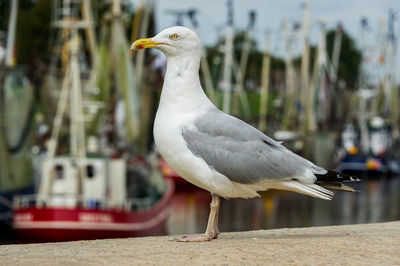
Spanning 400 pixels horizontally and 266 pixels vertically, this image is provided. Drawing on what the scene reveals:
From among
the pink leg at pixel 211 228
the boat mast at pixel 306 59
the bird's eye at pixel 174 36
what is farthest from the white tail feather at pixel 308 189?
the boat mast at pixel 306 59

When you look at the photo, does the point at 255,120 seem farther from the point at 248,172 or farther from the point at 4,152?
the point at 248,172

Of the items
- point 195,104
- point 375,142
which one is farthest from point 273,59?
point 195,104

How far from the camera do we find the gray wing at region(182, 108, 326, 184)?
20.0 feet

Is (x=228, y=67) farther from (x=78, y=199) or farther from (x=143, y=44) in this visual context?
(x=143, y=44)

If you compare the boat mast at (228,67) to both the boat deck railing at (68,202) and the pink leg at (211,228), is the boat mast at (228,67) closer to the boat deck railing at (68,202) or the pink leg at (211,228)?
the boat deck railing at (68,202)

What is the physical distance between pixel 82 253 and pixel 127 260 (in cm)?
54

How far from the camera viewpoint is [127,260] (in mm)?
5301

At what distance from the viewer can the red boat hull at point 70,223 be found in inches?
843

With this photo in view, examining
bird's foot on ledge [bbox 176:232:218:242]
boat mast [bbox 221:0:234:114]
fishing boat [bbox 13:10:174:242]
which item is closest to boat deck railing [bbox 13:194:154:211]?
fishing boat [bbox 13:10:174:242]

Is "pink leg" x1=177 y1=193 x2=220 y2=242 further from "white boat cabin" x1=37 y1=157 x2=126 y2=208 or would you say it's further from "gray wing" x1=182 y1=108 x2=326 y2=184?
"white boat cabin" x1=37 y1=157 x2=126 y2=208

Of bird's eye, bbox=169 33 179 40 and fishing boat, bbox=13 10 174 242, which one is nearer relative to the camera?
bird's eye, bbox=169 33 179 40

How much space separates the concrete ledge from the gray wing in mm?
537

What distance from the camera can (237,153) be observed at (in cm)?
616

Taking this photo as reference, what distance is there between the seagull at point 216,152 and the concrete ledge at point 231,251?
1.27ft
